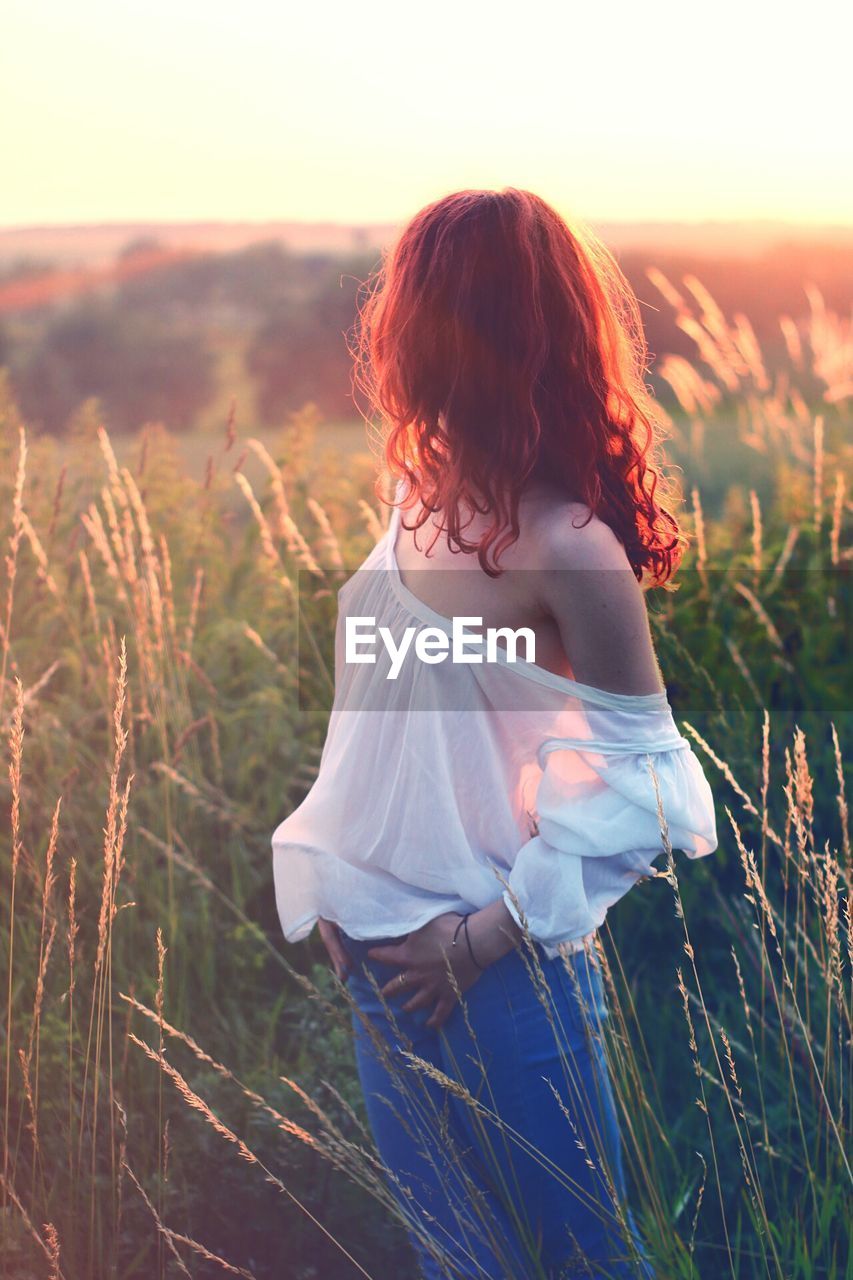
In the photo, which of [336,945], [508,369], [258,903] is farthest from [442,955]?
[258,903]

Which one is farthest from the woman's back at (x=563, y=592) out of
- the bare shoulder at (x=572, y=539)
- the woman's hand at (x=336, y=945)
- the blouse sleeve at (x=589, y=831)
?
the woman's hand at (x=336, y=945)

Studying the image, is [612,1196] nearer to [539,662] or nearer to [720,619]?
[539,662]

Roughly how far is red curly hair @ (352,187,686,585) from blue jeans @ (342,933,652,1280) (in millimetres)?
580

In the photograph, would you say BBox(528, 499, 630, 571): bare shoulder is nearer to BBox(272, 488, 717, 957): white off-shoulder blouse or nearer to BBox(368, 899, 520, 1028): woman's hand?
BBox(272, 488, 717, 957): white off-shoulder blouse

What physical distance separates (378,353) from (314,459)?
2176 millimetres

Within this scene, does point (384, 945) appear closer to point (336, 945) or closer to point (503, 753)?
point (336, 945)

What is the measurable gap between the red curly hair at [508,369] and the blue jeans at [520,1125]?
0.58 meters

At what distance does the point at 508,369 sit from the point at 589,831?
1.92 feet

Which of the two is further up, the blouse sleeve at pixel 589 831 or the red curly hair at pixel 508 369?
the red curly hair at pixel 508 369

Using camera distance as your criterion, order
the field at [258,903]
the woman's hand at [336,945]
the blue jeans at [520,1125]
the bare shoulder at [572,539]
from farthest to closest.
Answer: the field at [258,903] < the woman's hand at [336,945] < the blue jeans at [520,1125] < the bare shoulder at [572,539]

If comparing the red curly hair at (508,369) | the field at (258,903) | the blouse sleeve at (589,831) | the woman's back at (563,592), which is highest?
the red curly hair at (508,369)

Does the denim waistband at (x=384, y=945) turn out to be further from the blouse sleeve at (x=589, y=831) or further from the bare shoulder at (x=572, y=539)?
the bare shoulder at (x=572, y=539)

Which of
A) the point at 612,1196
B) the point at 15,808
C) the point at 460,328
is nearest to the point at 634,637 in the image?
the point at 460,328

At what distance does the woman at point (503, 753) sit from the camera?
1.42m
